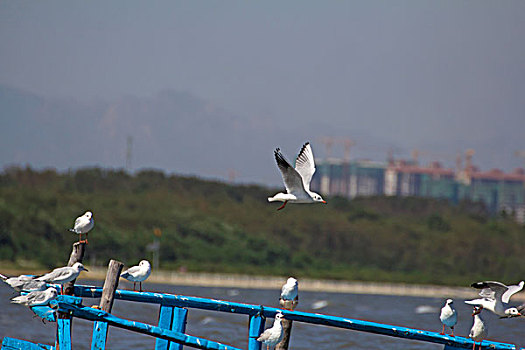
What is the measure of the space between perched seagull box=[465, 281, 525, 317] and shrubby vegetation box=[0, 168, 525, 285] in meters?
75.1

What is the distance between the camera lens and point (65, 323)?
13328 millimetres

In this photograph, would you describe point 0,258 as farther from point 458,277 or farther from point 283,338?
point 283,338

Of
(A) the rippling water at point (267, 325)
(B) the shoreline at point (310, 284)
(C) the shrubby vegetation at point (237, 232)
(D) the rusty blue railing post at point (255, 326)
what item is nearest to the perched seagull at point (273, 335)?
(D) the rusty blue railing post at point (255, 326)

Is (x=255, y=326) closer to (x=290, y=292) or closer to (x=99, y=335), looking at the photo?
(x=290, y=292)

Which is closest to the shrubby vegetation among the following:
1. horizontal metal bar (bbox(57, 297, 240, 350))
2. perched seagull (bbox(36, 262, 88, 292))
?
perched seagull (bbox(36, 262, 88, 292))

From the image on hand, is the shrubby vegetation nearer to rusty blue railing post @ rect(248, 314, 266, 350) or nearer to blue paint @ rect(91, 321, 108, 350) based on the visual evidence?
rusty blue railing post @ rect(248, 314, 266, 350)

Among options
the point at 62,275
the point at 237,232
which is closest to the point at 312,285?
the point at 237,232

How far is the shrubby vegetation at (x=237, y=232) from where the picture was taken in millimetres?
94125

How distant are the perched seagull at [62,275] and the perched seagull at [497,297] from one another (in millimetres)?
5214

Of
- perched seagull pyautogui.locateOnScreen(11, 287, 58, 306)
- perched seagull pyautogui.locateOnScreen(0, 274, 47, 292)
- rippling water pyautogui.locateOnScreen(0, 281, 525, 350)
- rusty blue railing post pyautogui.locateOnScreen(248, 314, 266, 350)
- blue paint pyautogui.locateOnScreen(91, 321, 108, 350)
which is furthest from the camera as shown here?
rippling water pyautogui.locateOnScreen(0, 281, 525, 350)

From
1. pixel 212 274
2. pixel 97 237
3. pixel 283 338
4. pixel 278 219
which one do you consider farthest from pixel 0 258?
pixel 283 338

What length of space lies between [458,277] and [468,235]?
14.4 metres

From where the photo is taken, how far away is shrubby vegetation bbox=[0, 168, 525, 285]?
94125 millimetres

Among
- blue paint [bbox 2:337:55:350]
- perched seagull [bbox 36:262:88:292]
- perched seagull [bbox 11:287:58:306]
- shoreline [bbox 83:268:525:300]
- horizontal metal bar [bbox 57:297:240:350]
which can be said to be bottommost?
shoreline [bbox 83:268:525:300]
